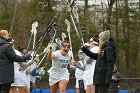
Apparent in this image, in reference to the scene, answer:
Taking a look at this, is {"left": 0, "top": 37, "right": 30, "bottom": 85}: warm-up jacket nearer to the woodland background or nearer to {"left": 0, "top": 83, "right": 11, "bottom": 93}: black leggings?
{"left": 0, "top": 83, "right": 11, "bottom": 93}: black leggings

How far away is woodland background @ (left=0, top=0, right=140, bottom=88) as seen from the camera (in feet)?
99.4

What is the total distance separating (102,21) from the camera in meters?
31.5

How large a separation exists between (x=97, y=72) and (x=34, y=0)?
22105 millimetres

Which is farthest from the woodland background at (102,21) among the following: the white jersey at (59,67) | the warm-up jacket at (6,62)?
the warm-up jacket at (6,62)

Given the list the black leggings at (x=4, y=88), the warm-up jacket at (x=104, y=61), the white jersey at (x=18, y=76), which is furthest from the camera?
the white jersey at (x=18, y=76)

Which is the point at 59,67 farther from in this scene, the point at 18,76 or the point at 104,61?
the point at 104,61

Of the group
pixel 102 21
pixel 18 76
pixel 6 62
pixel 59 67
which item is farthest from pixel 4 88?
pixel 102 21

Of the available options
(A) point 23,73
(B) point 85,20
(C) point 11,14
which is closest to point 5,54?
(A) point 23,73

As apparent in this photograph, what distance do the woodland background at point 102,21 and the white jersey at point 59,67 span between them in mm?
16509

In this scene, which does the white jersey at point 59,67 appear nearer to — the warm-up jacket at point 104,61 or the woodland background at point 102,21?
the warm-up jacket at point 104,61

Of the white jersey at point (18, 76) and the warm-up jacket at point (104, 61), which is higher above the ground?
the warm-up jacket at point (104, 61)

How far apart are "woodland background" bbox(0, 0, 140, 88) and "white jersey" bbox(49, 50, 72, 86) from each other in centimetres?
1651

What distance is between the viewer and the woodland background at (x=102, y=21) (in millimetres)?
30297

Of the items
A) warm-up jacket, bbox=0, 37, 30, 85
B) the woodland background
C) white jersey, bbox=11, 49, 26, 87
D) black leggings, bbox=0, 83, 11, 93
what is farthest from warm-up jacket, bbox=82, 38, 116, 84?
the woodland background
